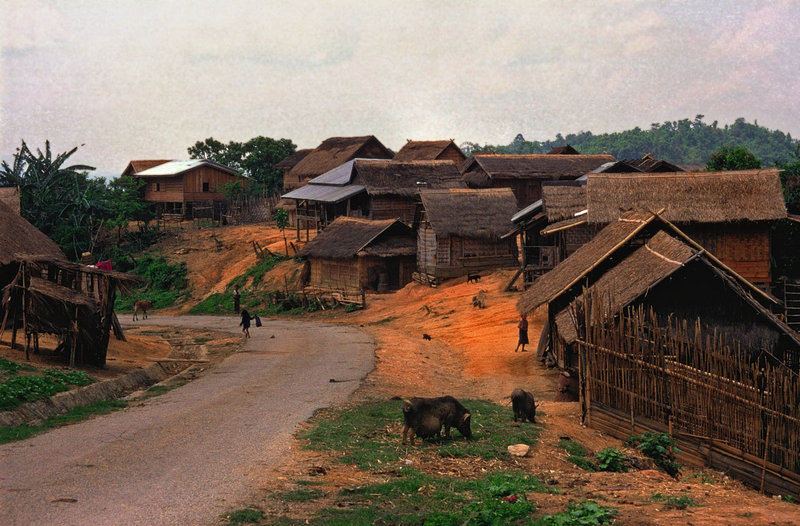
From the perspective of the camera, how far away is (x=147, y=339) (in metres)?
30.1

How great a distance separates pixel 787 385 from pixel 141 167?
68.7 meters

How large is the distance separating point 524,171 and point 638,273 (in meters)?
38.2

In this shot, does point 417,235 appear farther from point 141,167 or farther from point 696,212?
point 141,167

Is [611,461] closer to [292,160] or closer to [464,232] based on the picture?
[464,232]

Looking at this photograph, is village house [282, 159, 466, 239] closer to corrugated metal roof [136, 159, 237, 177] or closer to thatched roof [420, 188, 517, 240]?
thatched roof [420, 188, 517, 240]

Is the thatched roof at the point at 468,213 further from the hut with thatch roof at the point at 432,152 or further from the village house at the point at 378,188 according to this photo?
the hut with thatch roof at the point at 432,152

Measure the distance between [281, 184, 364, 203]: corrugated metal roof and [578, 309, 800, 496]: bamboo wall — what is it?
1417 inches

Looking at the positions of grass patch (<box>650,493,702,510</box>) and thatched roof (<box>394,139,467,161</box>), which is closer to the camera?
grass patch (<box>650,493,702,510</box>)

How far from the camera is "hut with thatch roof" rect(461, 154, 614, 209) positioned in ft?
180

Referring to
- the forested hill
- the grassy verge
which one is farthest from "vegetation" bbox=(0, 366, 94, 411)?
the forested hill

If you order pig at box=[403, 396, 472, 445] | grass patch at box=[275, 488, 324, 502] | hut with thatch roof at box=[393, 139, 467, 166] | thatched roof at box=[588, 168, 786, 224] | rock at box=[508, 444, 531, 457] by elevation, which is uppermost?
hut with thatch roof at box=[393, 139, 467, 166]

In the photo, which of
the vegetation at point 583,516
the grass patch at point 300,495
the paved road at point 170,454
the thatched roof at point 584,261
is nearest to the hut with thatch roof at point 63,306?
the paved road at point 170,454

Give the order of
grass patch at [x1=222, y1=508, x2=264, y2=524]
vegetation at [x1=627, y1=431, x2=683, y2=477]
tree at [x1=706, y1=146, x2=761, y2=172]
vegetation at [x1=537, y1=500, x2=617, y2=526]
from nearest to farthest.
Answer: vegetation at [x1=537, y1=500, x2=617, y2=526] → grass patch at [x1=222, y1=508, x2=264, y2=524] → vegetation at [x1=627, y1=431, x2=683, y2=477] → tree at [x1=706, y1=146, x2=761, y2=172]

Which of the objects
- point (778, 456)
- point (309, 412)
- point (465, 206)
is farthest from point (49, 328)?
point (465, 206)
